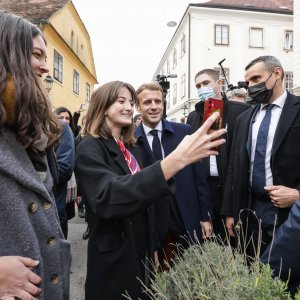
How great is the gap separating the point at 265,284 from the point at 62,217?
9.68 feet

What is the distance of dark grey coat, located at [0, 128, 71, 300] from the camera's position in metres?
1.15

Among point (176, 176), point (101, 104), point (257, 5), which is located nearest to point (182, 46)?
point (257, 5)

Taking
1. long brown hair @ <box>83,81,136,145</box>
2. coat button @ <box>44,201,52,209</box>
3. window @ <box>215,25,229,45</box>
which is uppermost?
window @ <box>215,25,229,45</box>

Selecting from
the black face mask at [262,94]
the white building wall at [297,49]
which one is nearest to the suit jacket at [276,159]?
the black face mask at [262,94]

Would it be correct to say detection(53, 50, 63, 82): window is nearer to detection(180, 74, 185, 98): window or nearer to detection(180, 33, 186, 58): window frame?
detection(180, 33, 186, 58): window frame

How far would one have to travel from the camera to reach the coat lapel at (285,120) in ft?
8.28

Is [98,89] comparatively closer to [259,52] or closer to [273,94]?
[273,94]

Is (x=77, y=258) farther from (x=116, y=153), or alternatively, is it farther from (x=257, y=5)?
(x=257, y=5)

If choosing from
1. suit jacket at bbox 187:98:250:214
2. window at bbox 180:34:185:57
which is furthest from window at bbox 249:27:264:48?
suit jacket at bbox 187:98:250:214

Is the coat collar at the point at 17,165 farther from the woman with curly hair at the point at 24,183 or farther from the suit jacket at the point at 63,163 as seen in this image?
the suit jacket at the point at 63,163

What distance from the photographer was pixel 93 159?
168 centimetres

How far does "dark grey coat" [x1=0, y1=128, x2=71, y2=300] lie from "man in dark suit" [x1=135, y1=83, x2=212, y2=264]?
4.66 feet

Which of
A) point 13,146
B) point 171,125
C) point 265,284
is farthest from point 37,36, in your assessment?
point 171,125

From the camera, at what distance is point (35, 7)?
18594mm
